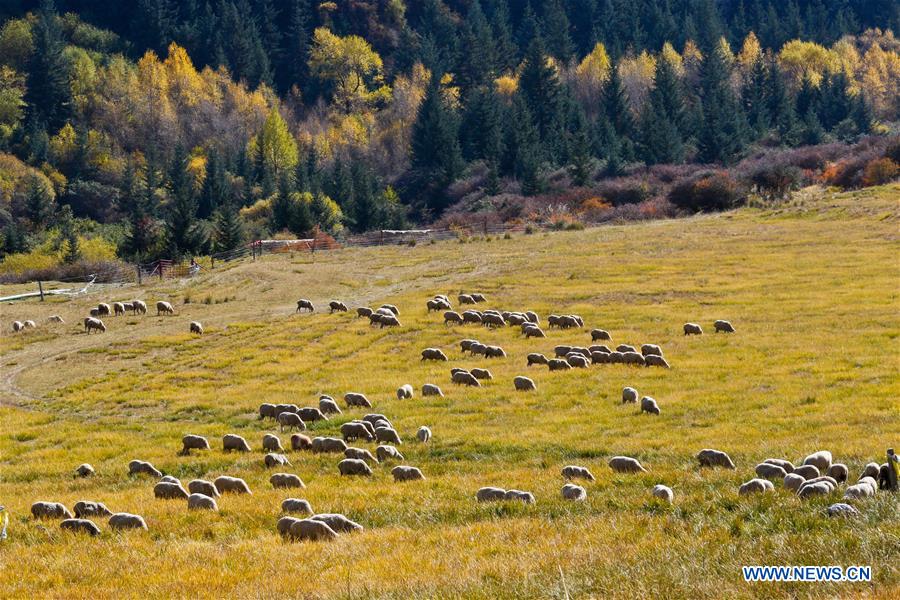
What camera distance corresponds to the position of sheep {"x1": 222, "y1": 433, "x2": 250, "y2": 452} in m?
25.8

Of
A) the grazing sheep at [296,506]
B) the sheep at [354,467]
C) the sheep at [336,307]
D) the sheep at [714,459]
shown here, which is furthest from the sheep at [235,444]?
the sheep at [336,307]

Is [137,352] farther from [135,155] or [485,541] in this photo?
[135,155]

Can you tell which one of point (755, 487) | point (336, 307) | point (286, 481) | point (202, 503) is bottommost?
point (286, 481)

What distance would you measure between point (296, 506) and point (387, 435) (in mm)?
7678

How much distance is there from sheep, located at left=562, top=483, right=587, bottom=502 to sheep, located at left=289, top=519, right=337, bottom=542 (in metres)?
4.14

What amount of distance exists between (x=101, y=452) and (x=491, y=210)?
258 feet

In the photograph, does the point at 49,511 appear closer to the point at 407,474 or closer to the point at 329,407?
the point at 407,474

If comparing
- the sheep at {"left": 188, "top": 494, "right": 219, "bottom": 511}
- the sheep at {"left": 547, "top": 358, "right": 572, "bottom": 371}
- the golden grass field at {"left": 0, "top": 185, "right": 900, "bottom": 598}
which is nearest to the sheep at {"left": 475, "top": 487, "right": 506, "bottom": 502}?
the golden grass field at {"left": 0, "top": 185, "right": 900, "bottom": 598}

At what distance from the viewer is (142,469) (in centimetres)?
2392

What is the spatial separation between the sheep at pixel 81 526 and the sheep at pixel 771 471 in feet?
37.2

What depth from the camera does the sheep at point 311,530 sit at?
1611 cm

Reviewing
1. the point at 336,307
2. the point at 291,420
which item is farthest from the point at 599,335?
the point at 336,307

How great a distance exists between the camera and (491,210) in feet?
340

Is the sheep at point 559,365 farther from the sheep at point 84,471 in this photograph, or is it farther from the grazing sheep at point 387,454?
the sheep at point 84,471
